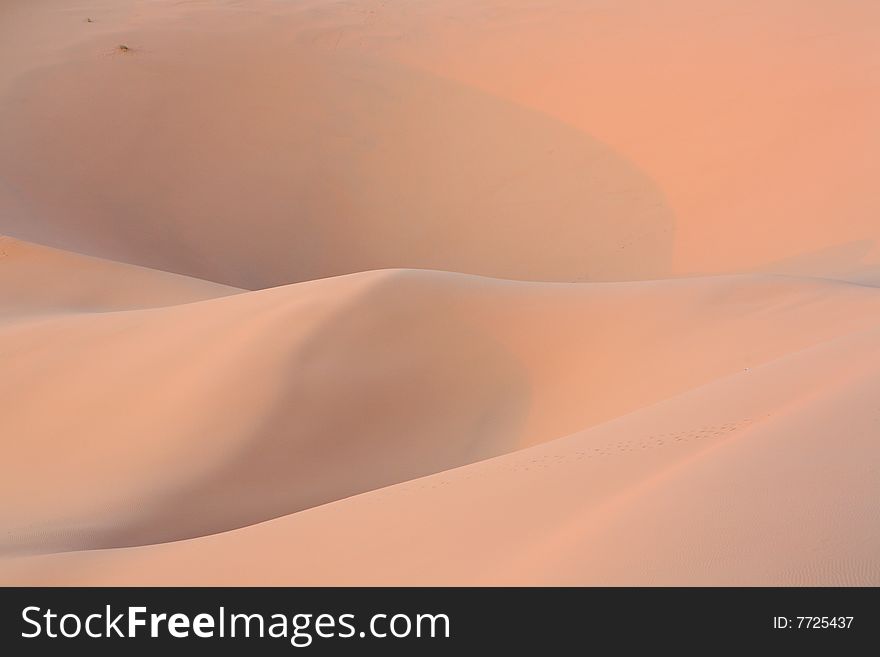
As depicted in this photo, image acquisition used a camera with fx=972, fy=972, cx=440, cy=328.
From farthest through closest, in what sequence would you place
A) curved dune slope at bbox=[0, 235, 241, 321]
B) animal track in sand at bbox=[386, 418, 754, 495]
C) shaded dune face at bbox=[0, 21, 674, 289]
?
shaded dune face at bbox=[0, 21, 674, 289], curved dune slope at bbox=[0, 235, 241, 321], animal track in sand at bbox=[386, 418, 754, 495]

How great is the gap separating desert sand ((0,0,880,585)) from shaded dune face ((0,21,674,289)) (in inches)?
1.5

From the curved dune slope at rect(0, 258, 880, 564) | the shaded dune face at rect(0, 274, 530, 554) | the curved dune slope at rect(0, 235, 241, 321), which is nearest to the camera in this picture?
the shaded dune face at rect(0, 274, 530, 554)

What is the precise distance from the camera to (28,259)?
22.9ft

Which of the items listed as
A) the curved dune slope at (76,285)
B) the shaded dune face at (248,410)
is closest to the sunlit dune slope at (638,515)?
the shaded dune face at (248,410)

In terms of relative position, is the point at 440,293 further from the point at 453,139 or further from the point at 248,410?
the point at 453,139

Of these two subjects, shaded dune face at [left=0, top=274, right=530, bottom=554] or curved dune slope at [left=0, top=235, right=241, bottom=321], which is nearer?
shaded dune face at [left=0, top=274, right=530, bottom=554]

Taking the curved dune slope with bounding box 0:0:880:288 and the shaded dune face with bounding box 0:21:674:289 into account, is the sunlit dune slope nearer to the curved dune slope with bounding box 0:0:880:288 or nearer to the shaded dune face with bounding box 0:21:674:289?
the curved dune slope with bounding box 0:0:880:288

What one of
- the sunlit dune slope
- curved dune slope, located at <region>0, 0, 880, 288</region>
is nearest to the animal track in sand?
the sunlit dune slope

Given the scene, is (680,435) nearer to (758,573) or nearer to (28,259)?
(758,573)

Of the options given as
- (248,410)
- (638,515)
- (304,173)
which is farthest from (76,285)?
(638,515)

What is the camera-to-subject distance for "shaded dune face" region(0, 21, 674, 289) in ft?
28.8

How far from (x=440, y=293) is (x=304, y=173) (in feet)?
18.4
